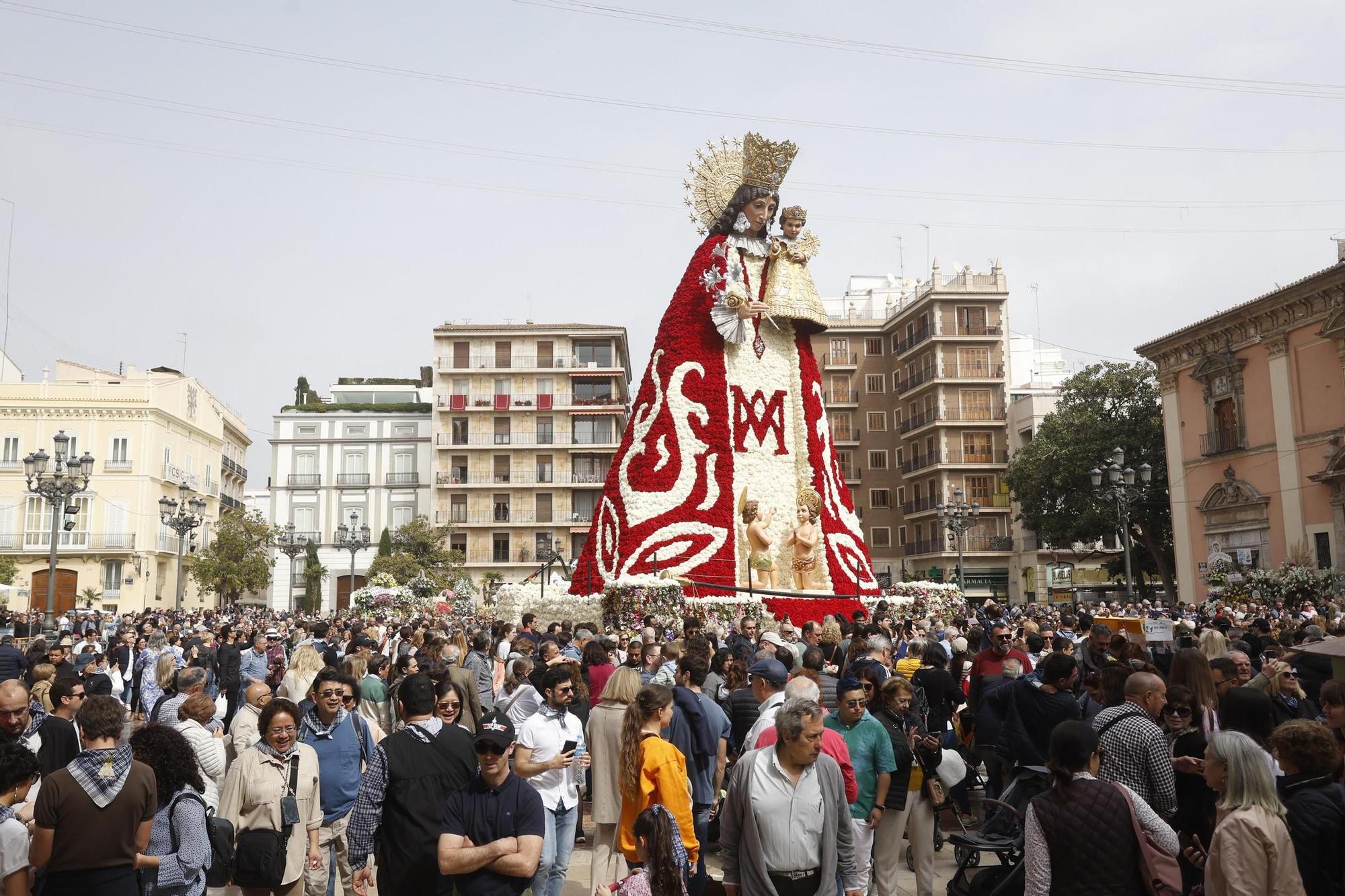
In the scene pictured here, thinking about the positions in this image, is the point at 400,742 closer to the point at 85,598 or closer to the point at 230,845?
the point at 230,845

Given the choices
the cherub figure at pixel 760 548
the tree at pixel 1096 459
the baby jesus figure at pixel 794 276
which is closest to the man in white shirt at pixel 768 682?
the cherub figure at pixel 760 548

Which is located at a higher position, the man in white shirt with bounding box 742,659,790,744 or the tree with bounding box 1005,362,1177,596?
the tree with bounding box 1005,362,1177,596

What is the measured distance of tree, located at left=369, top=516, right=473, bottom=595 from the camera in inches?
2190

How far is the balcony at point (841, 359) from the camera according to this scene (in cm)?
6412

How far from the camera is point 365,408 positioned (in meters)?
70.2

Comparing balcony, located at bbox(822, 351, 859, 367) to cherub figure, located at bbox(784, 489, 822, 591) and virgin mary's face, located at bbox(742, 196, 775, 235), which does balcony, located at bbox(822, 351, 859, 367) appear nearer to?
virgin mary's face, located at bbox(742, 196, 775, 235)

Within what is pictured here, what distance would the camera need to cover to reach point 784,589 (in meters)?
26.0

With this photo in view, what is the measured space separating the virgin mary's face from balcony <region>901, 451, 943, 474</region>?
32.4m

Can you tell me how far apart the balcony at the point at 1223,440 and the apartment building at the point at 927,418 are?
18059mm

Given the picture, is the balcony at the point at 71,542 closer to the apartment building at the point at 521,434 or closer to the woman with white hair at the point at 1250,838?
the apartment building at the point at 521,434

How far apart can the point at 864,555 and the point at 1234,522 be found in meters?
16.0

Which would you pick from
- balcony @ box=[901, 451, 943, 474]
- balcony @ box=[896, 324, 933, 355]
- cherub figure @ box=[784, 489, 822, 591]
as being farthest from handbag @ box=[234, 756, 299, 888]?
balcony @ box=[896, 324, 933, 355]

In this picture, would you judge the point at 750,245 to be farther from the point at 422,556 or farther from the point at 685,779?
the point at 422,556

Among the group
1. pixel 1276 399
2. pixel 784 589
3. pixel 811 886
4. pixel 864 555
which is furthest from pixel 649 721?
pixel 1276 399
